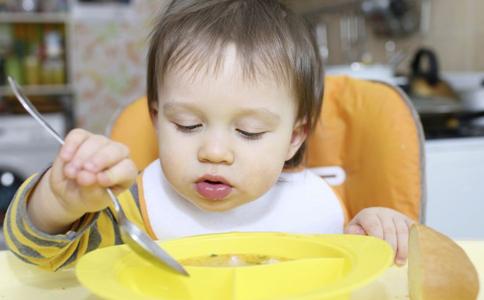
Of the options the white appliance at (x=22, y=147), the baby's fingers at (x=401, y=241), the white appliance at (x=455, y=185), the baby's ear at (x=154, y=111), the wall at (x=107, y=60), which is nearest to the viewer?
the baby's fingers at (x=401, y=241)

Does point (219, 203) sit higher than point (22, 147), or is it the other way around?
point (219, 203)

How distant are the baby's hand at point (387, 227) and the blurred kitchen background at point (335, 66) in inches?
17.1

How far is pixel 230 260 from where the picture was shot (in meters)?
0.66

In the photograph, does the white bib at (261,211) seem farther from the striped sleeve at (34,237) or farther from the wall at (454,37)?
the wall at (454,37)

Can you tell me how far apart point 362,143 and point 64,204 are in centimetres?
65

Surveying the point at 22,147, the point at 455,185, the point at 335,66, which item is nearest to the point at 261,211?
the point at 455,185

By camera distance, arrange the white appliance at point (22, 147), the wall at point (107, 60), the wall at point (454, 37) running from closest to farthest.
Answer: the wall at point (454, 37), the white appliance at point (22, 147), the wall at point (107, 60)

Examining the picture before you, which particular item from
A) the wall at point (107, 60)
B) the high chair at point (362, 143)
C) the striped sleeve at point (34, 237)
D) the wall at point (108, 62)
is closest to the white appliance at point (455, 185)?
the high chair at point (362, 143)

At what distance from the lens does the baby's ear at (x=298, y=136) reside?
3.29 feet

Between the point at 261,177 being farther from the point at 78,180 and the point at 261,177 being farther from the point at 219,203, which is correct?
the point at 78,180

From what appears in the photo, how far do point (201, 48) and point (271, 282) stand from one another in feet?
1.35

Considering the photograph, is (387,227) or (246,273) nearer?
(246,273)

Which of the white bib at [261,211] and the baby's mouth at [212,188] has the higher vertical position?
the baby's mouth at [212,188]

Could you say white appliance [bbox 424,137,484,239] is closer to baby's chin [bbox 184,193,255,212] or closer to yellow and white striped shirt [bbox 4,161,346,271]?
yellow and white striped shirt [bbox 4,161,346,271]
